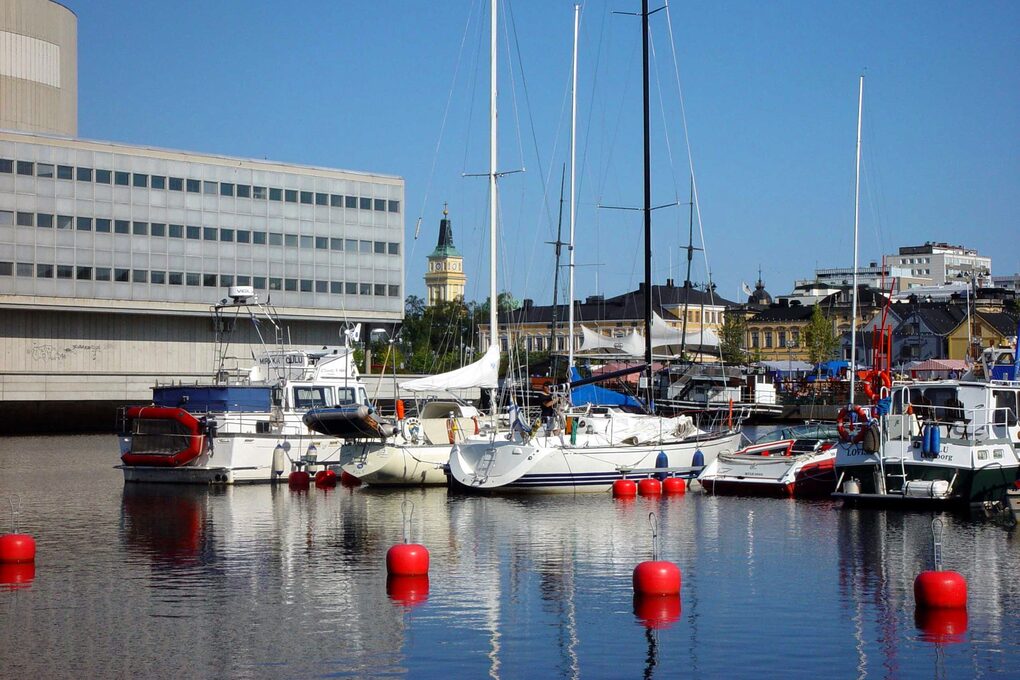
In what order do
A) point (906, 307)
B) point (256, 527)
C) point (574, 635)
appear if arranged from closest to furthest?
point (574, 635) < point (256, 527) < point (906, 307)

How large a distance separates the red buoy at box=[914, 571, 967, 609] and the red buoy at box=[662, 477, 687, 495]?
21798mm

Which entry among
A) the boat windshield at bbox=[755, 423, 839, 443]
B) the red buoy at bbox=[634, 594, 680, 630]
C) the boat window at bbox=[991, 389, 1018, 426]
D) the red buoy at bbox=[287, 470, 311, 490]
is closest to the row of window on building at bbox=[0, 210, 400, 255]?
the red buoy at bbox=[287, 470, 311, 490]

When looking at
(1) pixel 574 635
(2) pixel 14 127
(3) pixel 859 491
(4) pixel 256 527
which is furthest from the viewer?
→ (2) pixel 14 127

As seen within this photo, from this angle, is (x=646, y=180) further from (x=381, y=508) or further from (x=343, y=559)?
(x=343, y=559)

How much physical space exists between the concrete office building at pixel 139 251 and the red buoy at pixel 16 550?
5841 centimetres

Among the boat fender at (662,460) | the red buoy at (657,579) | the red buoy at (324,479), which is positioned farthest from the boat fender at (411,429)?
the red buoy at (657,579)

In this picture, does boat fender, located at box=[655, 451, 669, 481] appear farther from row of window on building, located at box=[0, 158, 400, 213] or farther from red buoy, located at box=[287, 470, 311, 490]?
row of window on building, located at box=[0, 158, 400, 213]

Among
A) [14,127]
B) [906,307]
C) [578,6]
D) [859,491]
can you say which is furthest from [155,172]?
[906,307]

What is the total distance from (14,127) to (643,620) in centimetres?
8742

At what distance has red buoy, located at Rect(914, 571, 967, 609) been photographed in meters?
23.7

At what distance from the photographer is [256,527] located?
3725 centimetres

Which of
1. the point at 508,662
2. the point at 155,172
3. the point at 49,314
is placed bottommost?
the point at 508,662

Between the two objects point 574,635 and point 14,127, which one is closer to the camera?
point 574,635

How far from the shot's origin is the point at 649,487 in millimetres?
45438
